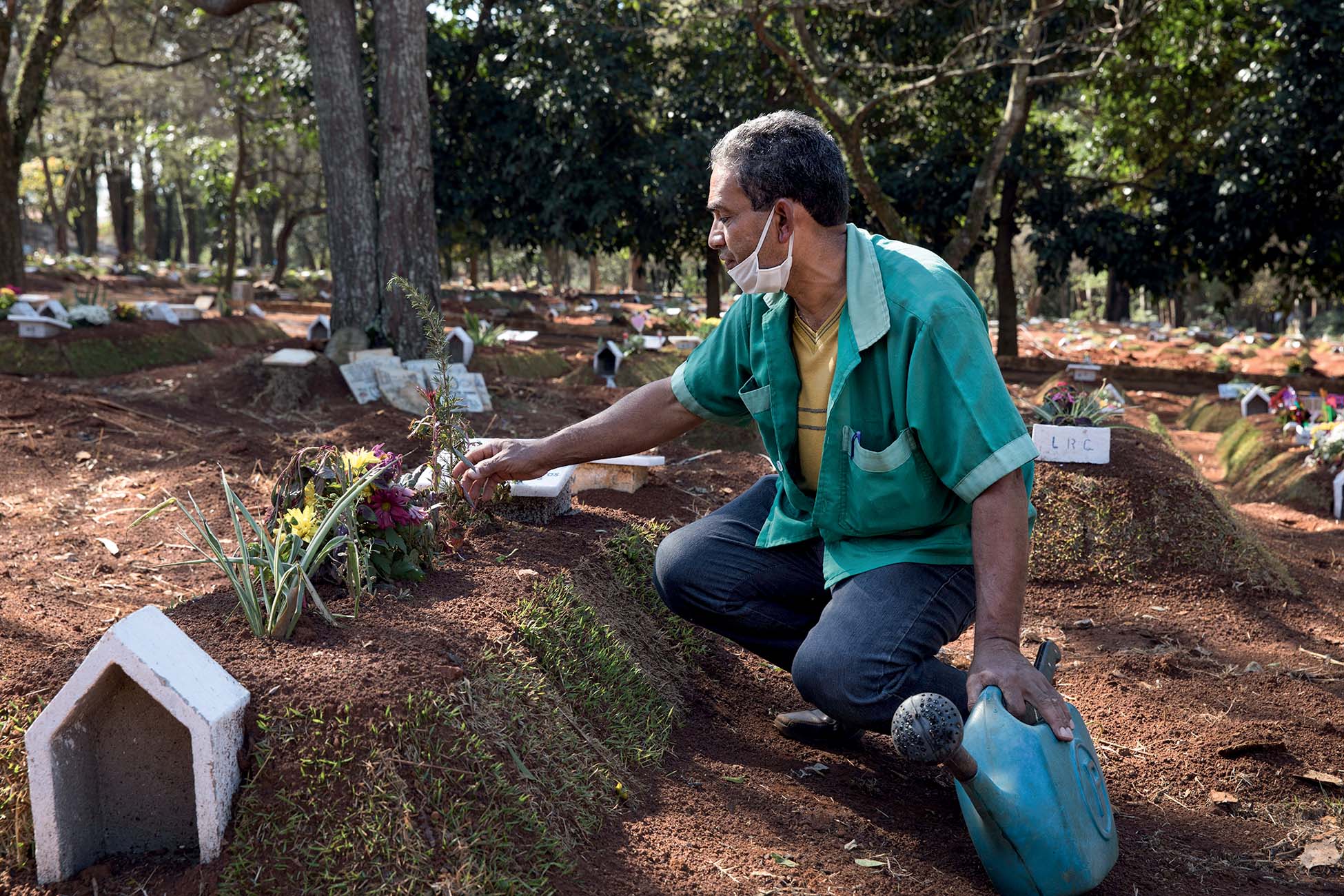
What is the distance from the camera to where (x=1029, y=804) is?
2.10 metres

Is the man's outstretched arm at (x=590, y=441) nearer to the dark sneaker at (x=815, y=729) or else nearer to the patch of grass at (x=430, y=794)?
the patch of grass at (x=430, y=794)

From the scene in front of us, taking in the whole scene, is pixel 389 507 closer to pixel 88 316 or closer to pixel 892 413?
pixel 892 413

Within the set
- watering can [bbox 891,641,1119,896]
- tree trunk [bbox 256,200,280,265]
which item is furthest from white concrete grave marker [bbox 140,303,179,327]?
tree trunk [bbox 256,200,280,265]

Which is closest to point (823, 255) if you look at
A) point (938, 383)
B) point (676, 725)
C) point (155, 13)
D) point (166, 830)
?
point (938, 383)

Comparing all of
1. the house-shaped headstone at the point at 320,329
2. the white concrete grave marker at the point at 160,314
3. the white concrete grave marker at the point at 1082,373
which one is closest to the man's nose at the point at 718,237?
the house-shaped headstone at the point at 320,329

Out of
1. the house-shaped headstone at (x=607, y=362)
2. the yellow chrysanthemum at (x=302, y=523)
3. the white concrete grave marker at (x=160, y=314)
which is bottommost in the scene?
the house-shaped headstone at (x=607, y=362)

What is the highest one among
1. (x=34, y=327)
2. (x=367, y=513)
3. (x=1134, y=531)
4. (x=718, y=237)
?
(x=718, y=237)

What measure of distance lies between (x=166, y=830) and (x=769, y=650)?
1537mm

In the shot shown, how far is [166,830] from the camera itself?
2.09 meters

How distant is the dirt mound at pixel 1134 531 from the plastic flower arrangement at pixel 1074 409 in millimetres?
264

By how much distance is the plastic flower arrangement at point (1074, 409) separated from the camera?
5.10m

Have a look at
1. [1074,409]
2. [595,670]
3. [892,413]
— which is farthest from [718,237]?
[1074,409]

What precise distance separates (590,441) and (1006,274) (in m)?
11.7

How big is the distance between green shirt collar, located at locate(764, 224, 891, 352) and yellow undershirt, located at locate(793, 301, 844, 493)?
96mm
